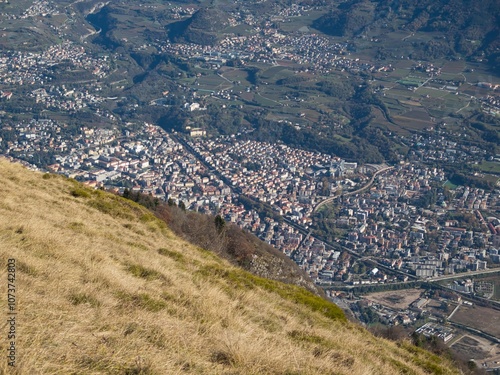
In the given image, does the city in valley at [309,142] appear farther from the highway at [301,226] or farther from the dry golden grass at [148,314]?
the dry golden grass at [148,314]

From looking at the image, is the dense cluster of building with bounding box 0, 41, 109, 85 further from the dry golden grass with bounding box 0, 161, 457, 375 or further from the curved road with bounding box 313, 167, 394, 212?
the dry golden grass with bounding box 0, 161, 457, 375

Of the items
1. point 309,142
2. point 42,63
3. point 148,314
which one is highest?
point 148,314

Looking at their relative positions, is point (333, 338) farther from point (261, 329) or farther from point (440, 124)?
point (440, 124)

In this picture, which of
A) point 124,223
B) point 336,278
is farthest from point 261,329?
point 336,278

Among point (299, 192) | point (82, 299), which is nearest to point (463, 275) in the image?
point (299, 192)

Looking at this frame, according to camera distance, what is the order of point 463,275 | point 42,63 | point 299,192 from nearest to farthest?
point 463,275, point 299,192, point 42,63

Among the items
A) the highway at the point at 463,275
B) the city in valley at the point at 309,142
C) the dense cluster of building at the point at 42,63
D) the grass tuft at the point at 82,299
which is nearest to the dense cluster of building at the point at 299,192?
the city in valley at the point at 309,142

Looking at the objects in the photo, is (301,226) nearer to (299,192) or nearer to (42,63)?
(299,192)

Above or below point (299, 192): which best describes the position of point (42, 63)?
above

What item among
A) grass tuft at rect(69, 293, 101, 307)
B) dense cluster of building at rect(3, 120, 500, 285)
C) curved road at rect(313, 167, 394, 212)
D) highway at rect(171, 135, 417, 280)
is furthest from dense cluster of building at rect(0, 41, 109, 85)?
grass tuft at rect(69, 293, 101, 307)
